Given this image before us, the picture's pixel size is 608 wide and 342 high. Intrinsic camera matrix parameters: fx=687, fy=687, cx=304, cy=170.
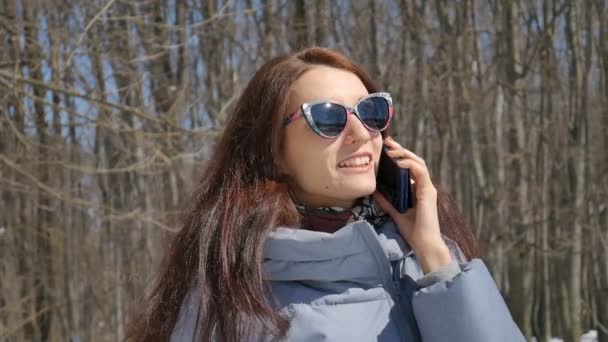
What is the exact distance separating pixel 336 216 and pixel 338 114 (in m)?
0.24

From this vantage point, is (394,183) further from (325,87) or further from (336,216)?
(325,87)

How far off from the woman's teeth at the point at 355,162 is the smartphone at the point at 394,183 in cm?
A: 9

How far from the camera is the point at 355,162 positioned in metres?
1.56

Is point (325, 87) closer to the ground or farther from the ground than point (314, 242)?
farther from the ground

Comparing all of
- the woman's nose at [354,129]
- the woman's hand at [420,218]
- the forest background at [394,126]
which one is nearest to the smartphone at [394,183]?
the woman's hand at [420,218]

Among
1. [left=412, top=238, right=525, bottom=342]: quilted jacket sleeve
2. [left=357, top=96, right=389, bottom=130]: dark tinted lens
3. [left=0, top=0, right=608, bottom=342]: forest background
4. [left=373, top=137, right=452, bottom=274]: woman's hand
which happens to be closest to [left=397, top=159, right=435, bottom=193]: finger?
[left=373, top=137, right=452, bottom=274]: woman's hand

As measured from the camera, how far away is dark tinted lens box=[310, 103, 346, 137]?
4.99ft

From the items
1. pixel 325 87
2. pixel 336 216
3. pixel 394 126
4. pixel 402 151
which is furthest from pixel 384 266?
pixel 394 126

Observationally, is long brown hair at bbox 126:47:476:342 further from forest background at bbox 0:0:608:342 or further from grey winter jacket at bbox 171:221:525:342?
forest background at bbox 0:0:608:342

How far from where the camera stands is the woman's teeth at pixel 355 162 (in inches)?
61.0

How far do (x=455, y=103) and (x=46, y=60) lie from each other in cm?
529

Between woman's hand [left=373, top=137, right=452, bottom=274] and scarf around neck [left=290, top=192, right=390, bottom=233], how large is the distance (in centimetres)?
3

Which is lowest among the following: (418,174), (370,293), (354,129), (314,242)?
(370,293)

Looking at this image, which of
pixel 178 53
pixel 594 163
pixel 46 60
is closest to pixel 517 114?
pixel 594 163
